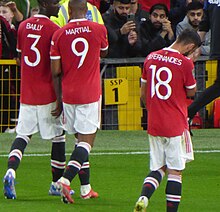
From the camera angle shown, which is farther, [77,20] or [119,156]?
[119,156]

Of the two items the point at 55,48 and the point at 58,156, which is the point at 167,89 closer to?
the point at 55,48

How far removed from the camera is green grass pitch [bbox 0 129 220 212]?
412 inches

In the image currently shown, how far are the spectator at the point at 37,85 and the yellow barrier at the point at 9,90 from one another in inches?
239

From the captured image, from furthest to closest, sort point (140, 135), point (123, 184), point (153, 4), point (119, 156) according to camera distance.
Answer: point (153, 4)
point (140, 135)
point (119, 156)
point (123, 184)

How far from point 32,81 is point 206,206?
84.4 inches

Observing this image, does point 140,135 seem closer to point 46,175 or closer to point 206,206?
point 46,175

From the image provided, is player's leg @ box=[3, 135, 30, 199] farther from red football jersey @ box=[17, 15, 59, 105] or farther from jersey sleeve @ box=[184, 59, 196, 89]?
jersey sleeve @ box=[184, 59, 196, 89]

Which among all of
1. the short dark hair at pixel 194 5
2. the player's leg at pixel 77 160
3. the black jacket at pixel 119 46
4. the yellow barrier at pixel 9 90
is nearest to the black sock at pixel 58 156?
the player's leg at pixel 77 160

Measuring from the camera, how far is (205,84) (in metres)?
17.4

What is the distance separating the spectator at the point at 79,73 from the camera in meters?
10.4

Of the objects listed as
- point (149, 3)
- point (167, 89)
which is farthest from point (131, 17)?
point (167, 89)

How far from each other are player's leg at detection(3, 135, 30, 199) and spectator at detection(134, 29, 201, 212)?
166 centimetres

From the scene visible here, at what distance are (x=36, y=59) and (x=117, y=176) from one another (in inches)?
90.4

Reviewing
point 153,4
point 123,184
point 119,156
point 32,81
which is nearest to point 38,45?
point 32,81
